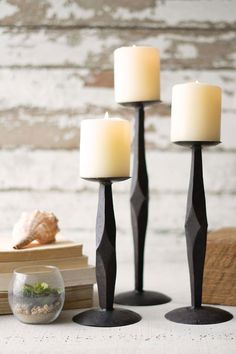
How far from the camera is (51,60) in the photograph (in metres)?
1.54

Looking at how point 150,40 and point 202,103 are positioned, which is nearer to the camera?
point 202,103

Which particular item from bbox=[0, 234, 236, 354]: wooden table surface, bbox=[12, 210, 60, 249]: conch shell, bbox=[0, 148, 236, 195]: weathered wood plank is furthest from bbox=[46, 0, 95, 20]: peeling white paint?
bbox=[0, 234, 236, 354]: wooden table surface

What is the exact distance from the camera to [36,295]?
0.93m

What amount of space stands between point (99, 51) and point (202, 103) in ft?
2.09

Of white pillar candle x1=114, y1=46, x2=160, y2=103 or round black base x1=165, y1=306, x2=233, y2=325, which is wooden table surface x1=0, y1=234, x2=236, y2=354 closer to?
round black base x1=165, y1=306, x2=233, y2=325

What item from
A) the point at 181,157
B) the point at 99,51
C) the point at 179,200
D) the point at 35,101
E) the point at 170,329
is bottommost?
the point at 170,329

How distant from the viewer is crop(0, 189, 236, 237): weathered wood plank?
5.10 ft

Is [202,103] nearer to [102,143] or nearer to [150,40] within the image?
[102,143]

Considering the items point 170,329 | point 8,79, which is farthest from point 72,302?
point 8,79

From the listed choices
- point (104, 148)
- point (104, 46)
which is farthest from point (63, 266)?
point (104, 46)

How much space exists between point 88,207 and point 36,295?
638 mm

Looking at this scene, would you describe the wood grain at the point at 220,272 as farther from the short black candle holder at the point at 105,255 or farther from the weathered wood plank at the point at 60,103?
the weathered wood plank at the point at 60,103

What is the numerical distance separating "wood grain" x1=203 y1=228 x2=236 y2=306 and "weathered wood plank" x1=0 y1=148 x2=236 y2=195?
47cm

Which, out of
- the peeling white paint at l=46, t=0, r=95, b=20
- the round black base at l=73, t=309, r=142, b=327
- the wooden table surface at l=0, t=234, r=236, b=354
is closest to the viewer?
the wooden table surface at l=0, t=234, r=236, b=354
